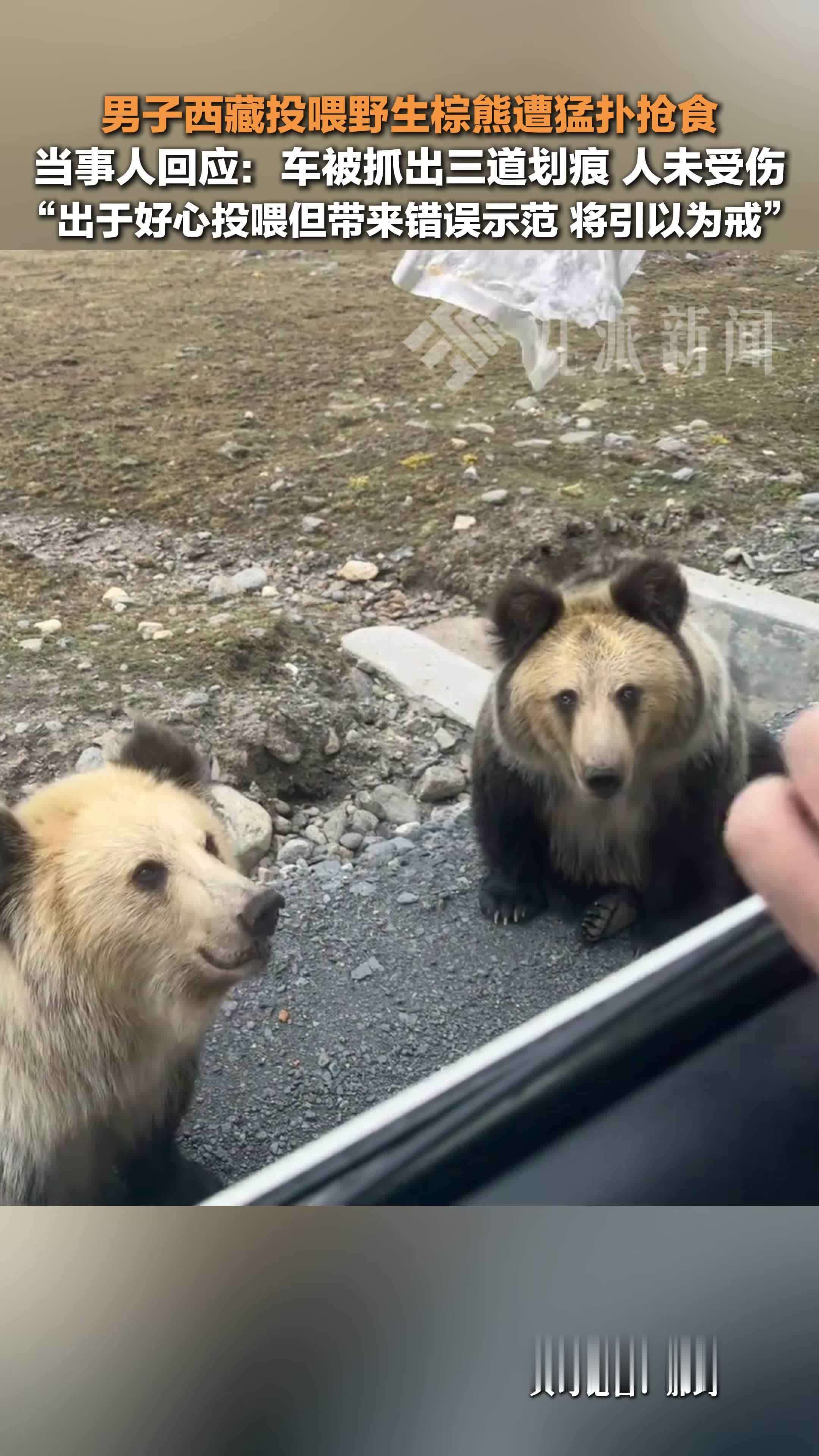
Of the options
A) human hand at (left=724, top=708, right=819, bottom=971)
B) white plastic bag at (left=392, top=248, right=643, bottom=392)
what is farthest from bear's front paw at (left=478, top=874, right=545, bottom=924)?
human hand at (left=724, top=708, right=819, bottom=971)

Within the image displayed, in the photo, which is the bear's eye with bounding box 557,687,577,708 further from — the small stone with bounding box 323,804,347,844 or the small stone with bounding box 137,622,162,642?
the small stone with bounding box 137,622,162,642

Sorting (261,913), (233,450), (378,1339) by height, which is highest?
(233,450)

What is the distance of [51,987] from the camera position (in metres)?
1.22

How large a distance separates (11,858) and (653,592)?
2.99 feet

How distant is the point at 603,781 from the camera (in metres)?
1.58

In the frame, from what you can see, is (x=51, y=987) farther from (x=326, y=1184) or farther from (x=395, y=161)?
(x=395, y=161)

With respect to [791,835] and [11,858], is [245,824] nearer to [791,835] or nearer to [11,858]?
[11,858]

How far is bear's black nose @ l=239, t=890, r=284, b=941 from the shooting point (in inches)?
45.1

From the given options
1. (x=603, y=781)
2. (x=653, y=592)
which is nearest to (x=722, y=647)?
(x=653, y=592)

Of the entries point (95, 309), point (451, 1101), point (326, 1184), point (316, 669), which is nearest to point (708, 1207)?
point (451, 1101)

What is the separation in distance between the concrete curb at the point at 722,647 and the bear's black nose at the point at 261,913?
1.37 ft

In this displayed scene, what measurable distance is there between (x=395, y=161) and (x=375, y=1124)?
1036 millimetres

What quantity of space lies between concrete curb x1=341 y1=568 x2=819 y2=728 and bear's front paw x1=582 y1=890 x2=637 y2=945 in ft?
1.14

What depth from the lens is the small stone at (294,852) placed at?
4.57 feet
